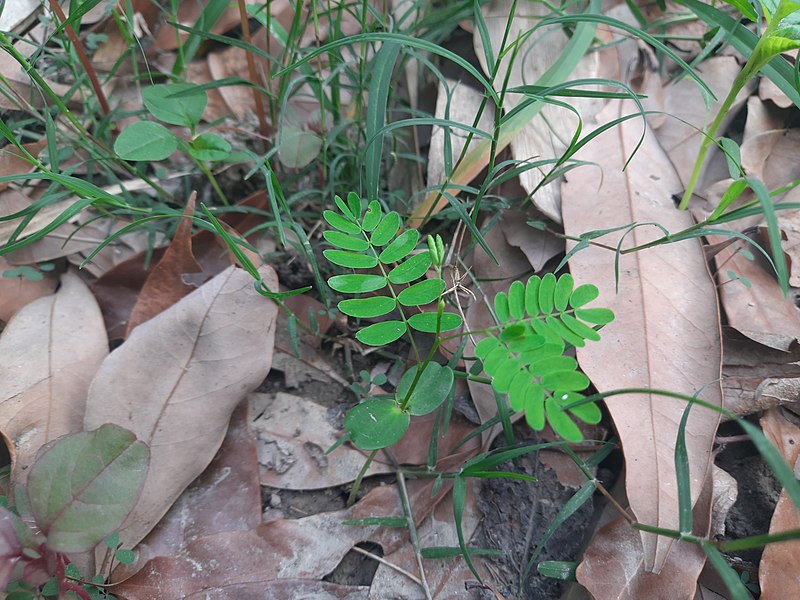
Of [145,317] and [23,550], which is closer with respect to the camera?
[23,550]

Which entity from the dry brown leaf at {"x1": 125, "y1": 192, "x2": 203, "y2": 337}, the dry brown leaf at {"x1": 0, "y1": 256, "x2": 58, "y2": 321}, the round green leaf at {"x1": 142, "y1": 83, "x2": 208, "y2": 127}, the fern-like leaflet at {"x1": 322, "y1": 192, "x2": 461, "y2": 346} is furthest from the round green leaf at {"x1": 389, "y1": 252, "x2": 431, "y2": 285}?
the dry brown leaf at {"x1": 0, "y1": 256, "x2": 58, "y2": 321}

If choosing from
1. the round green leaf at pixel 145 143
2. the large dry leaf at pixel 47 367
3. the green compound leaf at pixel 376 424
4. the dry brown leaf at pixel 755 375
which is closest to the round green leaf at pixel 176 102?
the round green leaf at pixel 145 143

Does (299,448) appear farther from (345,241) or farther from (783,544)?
(783,544)

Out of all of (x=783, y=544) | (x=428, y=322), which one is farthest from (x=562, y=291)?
(x=783, y=544)

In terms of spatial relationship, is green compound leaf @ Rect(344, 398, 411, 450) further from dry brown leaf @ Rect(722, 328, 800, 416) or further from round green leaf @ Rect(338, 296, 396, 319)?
dry brown leaf @ Rect(722, 328, 800, 416)

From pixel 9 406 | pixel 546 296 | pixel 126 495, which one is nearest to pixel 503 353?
pixel 546 296

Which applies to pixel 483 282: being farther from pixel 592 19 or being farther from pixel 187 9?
pixel 187 9

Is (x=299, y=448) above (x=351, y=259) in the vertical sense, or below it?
below
